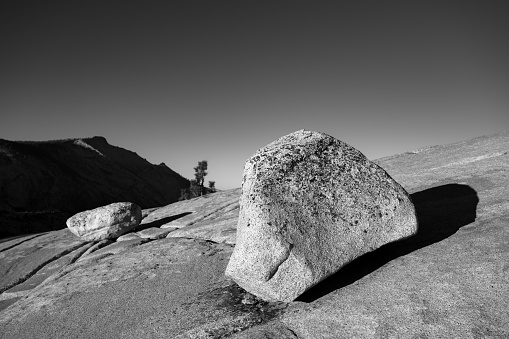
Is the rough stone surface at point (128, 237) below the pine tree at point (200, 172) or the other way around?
below

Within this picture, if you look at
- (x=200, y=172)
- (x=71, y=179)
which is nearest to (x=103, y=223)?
(x=200, y=172)

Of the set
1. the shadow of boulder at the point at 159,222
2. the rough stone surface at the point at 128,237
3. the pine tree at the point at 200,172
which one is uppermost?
the pine tree at the point at 200,172

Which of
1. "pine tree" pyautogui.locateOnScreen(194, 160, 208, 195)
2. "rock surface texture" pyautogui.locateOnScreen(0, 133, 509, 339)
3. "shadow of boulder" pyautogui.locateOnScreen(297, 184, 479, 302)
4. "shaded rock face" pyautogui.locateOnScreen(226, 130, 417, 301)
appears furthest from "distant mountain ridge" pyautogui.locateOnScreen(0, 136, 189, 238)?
"shadow of boulder" pyautogui.locateOnScreen(297, 184, 479, 302)

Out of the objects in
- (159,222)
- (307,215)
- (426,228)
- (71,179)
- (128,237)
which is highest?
(71,179)

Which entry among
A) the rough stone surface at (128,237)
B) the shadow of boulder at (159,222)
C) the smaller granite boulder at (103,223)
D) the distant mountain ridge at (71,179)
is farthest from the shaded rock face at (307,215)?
the distant mountain ridge at (71,179)

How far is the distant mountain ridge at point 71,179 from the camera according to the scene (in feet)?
209

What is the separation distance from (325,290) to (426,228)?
5048mm

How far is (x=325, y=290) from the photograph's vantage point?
7.23m

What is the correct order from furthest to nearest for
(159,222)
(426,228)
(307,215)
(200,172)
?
(200,172) → (159,222) → (426,228) → (307,215)

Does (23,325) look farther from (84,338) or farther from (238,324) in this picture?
(238,324)

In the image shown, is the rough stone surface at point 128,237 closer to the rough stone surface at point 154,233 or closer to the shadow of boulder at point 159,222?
the rough stone surface at point 154,233

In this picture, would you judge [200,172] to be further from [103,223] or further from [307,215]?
[307,215]

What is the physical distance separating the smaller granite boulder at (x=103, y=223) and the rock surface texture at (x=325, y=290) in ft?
11.6

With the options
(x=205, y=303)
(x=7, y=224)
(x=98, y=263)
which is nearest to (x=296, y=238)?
(x=205, y=303)
